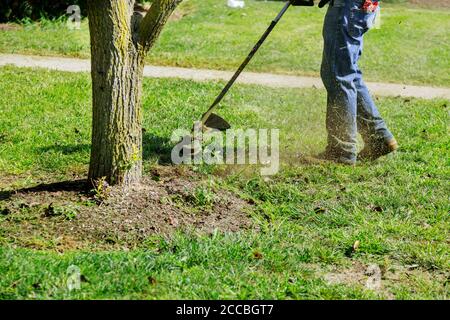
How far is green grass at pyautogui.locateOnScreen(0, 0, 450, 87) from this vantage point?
9.33 metres

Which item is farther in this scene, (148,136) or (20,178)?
(148,136)

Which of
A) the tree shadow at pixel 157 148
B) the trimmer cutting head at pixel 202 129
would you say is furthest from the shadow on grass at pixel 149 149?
the trimmer cutting head at pixel 202 129

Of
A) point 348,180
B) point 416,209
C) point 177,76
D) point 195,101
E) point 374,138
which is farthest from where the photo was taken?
point 177,76

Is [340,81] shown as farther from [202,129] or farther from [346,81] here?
[202,129]

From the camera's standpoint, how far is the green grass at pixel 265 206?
3.77m

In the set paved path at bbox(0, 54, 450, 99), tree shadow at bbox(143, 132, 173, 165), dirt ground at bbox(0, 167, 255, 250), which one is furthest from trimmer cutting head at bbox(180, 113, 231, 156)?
paved path at bbox(0, 54, 450, 99)

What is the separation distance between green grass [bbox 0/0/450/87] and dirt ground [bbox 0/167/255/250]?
4.40m

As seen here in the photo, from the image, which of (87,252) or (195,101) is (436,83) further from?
(87,252)

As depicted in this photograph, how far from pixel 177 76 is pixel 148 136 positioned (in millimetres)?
2400

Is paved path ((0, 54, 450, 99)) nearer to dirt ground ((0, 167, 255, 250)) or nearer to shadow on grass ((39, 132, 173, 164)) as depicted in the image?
shadow on grass ((39, 132, 173, 164))
